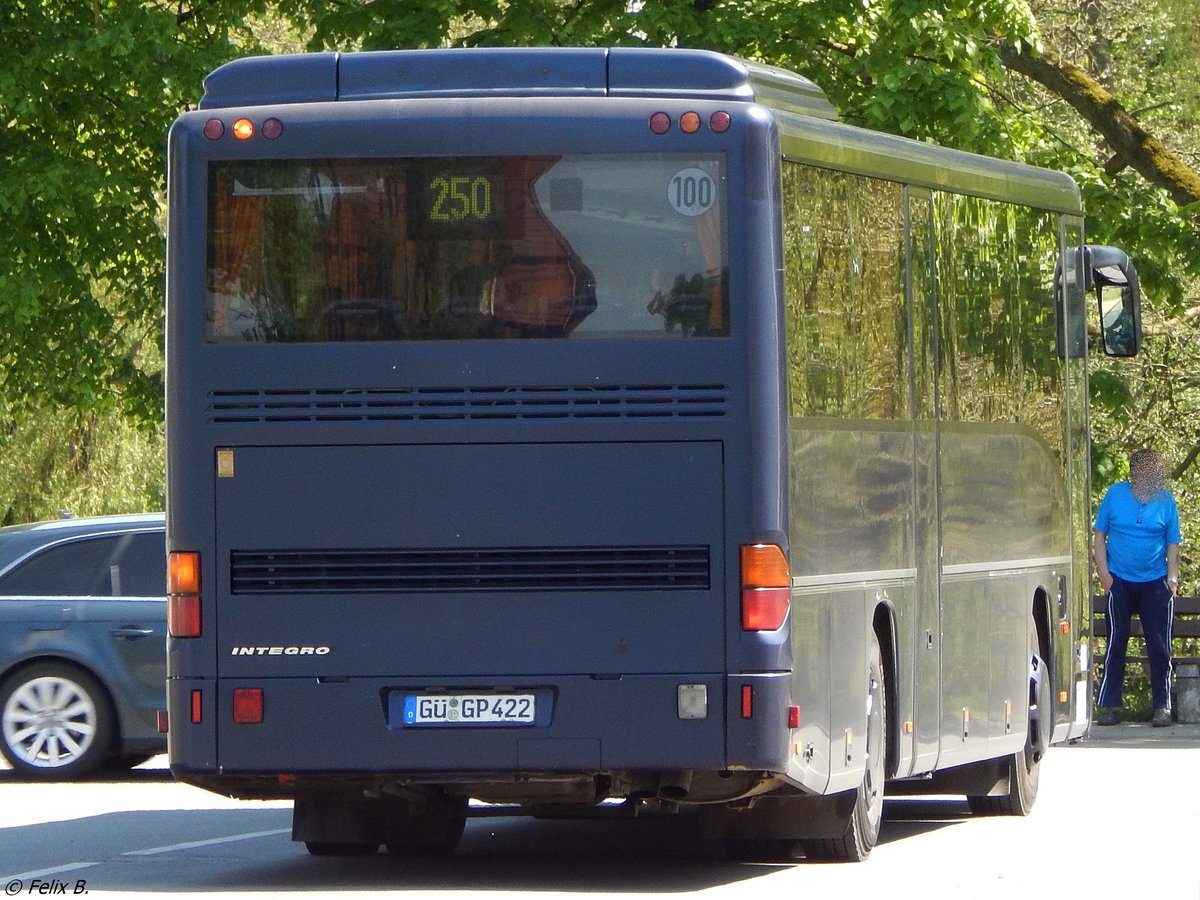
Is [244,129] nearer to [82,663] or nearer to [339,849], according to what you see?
[339,849]

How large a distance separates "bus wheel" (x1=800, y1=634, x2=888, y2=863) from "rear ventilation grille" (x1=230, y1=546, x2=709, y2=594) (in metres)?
1.56

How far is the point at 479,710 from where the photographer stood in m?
9.57

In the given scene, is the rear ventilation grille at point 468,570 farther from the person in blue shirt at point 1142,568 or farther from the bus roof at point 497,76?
the person in blue shirt at point 1142,568

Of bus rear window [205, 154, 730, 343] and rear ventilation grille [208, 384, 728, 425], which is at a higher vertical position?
bus rear window [205, 154, 730, 343]

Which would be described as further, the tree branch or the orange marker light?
the tree branch

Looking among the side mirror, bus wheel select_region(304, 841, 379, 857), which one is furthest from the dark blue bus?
the side mirror

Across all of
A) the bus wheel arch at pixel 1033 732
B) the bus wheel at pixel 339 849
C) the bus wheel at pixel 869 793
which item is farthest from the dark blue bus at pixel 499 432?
the bus wheel arch at pixel 1033 732

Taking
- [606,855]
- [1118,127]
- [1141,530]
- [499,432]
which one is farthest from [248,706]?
[1118,127]

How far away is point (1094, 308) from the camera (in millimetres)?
28203

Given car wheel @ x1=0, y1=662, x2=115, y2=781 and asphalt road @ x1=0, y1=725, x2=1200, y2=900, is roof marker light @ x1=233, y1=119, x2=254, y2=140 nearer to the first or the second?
asphalt road @ x1=0, y1=725, x2=1200, y2=900

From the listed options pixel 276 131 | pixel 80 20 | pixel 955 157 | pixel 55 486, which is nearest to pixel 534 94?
pixel 276 131

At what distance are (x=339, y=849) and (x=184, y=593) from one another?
2.07m

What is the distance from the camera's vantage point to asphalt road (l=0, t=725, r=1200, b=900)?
32.7ft

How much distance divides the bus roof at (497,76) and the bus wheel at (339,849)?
3364 millimetres
